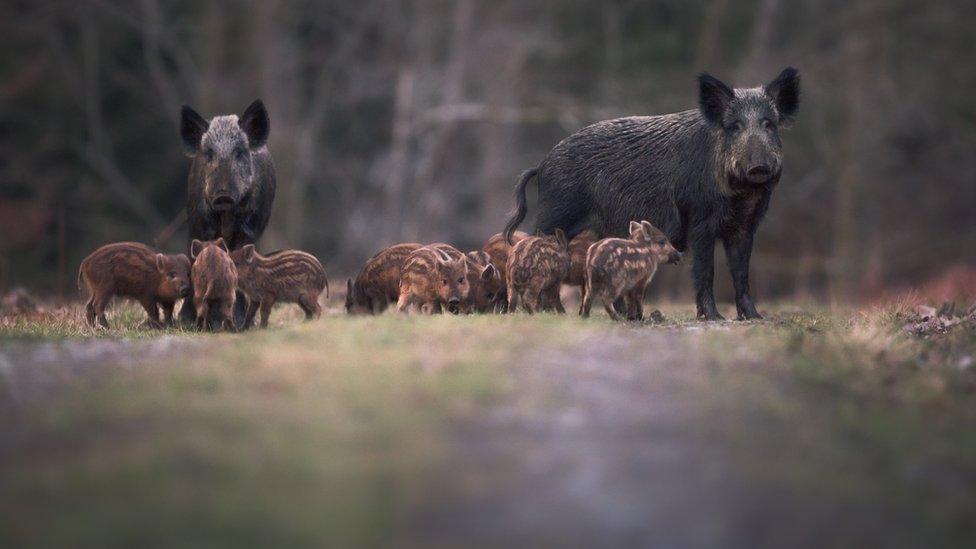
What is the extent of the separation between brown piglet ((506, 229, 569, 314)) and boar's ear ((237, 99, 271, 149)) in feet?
8.25

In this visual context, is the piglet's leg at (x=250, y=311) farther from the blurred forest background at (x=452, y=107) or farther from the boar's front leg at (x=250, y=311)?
the blurred forest background at (x=452, y=107)

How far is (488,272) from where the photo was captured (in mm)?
10164

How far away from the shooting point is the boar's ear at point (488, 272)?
33.1 feet

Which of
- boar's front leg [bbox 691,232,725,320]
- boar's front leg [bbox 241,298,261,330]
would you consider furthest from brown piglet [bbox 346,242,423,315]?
boar's front leg [bbox 691,232,725,320]

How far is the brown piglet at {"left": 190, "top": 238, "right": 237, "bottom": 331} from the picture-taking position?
355 inches

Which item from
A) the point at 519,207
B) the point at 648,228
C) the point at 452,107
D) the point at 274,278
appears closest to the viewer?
the point at 274,278

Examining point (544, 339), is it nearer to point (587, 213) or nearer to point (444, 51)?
point (587, 213)

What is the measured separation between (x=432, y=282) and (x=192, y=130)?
2729 millimetres

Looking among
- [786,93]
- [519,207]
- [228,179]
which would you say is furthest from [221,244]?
[786,93]

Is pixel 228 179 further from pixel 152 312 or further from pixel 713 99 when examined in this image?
pixel 713 99

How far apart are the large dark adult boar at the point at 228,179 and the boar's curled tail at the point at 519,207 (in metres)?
2.02

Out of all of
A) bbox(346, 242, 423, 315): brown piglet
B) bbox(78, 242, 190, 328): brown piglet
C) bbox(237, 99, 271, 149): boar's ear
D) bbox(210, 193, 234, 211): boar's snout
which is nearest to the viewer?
bbox(78, 242, 190, 328): brown piglet

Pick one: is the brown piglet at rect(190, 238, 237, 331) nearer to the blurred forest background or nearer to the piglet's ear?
the piglet's ear

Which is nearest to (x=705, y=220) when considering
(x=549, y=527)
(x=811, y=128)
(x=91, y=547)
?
(x=549, y=527)
